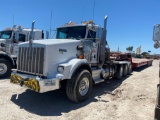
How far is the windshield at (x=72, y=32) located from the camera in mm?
6973

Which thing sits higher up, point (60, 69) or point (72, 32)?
point (72, 32)

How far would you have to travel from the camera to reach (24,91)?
23.2 feet

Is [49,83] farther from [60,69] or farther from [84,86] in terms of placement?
[84,86]

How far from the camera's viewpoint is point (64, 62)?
584cm

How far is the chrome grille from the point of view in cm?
545

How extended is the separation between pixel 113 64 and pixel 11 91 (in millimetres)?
4977

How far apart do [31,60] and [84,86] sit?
1905mm

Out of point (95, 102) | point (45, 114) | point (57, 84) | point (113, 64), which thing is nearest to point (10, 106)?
point (45, 114)

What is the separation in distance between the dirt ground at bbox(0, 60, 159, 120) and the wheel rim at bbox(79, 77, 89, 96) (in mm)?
332

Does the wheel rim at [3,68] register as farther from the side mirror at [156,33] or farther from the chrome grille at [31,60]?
the side mirror at [156,33]

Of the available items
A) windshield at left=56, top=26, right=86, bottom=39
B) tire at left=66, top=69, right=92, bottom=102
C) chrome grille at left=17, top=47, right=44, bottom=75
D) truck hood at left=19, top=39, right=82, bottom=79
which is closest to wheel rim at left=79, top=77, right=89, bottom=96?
tire at left=66, top=69, right=92, bottom=102

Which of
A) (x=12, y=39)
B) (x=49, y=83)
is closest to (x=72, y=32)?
(x=49, y=83)

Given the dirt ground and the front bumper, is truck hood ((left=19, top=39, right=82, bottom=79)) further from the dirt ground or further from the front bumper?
the dirt ground

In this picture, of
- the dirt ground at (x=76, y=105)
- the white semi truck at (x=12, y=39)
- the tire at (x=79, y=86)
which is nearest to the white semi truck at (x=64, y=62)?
the tire at (x=79, y=86)
